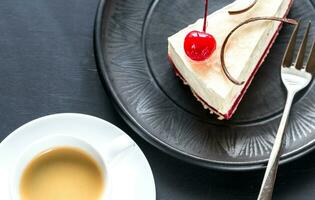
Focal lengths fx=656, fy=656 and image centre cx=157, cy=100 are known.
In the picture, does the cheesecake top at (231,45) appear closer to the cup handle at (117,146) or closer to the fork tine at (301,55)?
the fork tine at (301,55)

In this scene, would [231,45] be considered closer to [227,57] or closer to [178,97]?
[227,57]

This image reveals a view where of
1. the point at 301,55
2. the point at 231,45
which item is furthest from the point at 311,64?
the point at 231,45

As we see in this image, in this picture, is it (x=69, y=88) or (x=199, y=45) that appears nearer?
(x=199, y=45)

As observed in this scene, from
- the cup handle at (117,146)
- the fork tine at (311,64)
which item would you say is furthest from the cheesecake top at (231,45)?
the cup handle at (117,146)

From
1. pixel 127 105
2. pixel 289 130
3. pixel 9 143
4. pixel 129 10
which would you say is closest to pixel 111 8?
pixel 129 10

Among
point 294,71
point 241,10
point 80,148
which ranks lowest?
point 80,148

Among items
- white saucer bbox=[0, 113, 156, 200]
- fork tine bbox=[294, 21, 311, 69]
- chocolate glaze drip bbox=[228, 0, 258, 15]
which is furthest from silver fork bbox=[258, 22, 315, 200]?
white saucer bbox=[0, 113, 156, 200]
